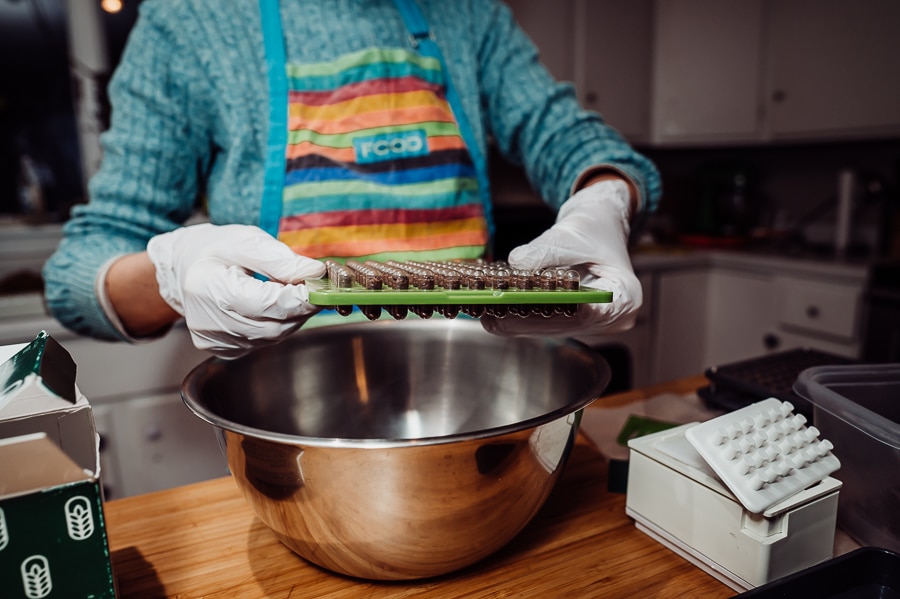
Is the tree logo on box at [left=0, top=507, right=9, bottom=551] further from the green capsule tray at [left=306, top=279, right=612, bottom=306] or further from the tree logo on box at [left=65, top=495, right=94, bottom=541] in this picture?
the green capsule tray at [left=306, top=279, right=612, bottom=306]

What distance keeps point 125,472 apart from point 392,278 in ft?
4.38

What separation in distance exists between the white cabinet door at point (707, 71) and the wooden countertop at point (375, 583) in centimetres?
214

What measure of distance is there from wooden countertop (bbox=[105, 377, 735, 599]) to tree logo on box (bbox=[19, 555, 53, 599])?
0.39ft

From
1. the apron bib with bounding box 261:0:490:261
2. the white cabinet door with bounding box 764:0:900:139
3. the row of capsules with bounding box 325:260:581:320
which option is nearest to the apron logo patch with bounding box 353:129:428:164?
the apron bib with bounding box 261:0:490:261

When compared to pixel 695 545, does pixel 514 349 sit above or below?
above

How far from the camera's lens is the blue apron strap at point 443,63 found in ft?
2.81

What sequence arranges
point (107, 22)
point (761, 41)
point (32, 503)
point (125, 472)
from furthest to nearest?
point (761, 41) → point (107, 22) → point (125, 472) → point (32, 503)

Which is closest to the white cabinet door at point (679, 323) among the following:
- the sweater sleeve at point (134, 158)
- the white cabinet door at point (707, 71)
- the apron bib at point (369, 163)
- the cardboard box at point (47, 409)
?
the white cabinet door at point (707, 71)

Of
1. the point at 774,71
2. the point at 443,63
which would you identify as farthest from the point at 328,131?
the point at 774,71

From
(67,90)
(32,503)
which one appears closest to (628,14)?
Answer: (67,90)

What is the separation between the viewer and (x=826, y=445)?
1.51 ft

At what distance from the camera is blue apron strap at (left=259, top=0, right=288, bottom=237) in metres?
0.74

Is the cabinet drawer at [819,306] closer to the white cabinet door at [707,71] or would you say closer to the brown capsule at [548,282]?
the white cabinet door at [707,71]

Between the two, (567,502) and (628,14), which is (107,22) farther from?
(567,502)
